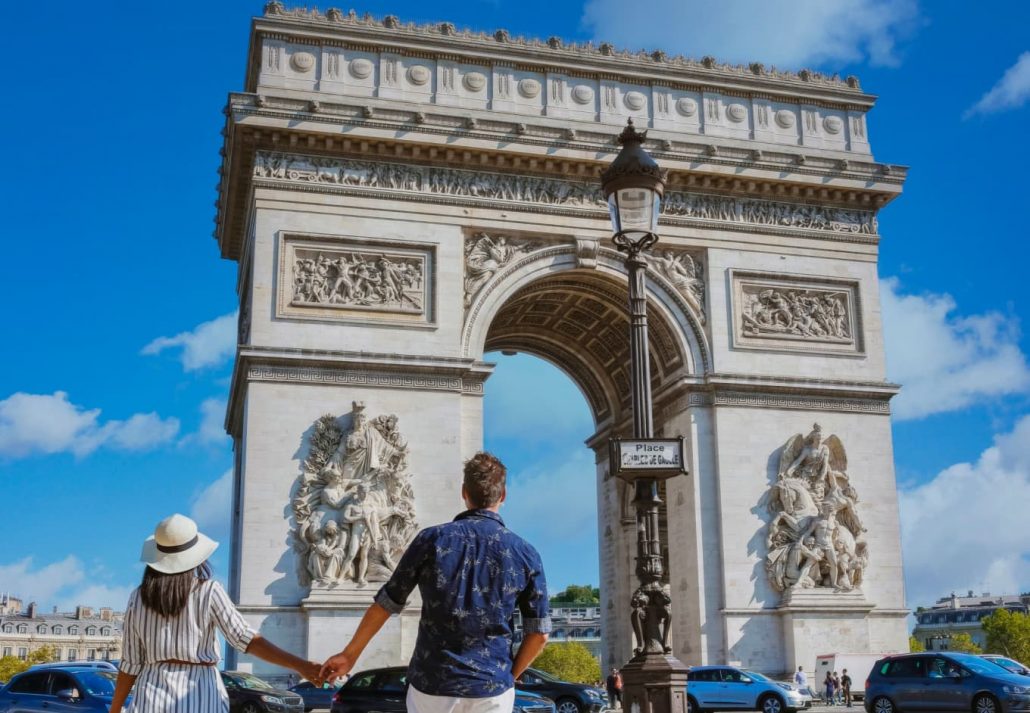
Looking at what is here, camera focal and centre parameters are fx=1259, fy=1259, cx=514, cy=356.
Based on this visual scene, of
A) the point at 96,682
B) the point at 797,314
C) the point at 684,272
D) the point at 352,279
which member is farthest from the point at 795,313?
the point at 96,682

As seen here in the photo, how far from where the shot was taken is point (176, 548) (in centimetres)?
552

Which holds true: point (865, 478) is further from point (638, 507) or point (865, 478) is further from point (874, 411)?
point (638, 507)

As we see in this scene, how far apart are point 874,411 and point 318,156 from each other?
45.0 ft

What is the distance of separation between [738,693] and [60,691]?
12.5 meters

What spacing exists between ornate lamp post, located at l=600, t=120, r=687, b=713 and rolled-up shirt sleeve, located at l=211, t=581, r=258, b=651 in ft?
24.2

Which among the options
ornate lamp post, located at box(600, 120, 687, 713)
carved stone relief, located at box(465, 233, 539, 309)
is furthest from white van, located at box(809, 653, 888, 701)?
ornate lamp post, located at box(600, 120, 687, 713)

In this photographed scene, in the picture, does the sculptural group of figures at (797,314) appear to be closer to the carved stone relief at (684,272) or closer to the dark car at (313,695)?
the carved stone relief at (684,272)

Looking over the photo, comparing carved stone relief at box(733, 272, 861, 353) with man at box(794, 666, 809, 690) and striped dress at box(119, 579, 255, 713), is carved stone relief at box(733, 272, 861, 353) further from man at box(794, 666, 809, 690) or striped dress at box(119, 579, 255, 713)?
striped dress at box(119, 579, 255, 713)

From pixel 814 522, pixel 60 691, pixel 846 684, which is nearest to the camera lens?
pixel 60 691

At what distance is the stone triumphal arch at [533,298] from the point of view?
82.3ft

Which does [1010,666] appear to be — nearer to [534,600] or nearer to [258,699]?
[258,699]

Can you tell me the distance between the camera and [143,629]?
5.59 meters

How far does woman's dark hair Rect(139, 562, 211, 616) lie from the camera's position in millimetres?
5527

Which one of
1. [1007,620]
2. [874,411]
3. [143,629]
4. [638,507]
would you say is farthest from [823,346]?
[1007,620]
